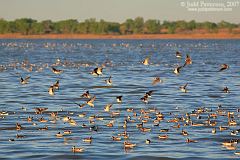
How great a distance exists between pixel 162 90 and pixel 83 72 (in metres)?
18.5

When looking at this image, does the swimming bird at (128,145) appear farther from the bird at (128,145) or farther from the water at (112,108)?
the water at (112,108)

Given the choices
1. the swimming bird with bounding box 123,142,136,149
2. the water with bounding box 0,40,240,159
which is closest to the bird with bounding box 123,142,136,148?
the swimming bird with bounding box 123,142,136,149

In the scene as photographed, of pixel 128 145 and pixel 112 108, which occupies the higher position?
pixel 128 145

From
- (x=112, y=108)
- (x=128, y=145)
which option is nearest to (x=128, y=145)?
(x=128, y=145)

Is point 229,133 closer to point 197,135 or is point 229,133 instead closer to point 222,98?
point 197,135

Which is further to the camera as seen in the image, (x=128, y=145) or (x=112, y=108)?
(x=112, y=108)

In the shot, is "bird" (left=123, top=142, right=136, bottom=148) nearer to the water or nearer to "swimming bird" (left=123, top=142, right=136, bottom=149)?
"swimming bird" (left=123, top=142, right=136, bottom=149)

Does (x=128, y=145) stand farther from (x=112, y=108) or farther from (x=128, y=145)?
(x=112, y=108)

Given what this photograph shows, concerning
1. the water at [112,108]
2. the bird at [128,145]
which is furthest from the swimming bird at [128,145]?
the water at [112,108]

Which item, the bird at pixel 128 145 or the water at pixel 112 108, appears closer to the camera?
the water at pixel 112 108

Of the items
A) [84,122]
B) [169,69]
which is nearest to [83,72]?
[169,69]

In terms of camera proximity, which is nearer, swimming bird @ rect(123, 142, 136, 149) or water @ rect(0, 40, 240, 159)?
water @ rect(0, 40, 240, 159)

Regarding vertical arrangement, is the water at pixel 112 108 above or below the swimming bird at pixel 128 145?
below

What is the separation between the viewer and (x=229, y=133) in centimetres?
2981
